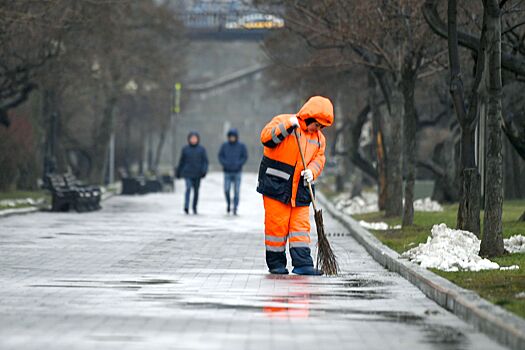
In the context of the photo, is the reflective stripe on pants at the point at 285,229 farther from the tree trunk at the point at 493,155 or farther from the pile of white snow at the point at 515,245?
the pile of white snow at the point at 515,245

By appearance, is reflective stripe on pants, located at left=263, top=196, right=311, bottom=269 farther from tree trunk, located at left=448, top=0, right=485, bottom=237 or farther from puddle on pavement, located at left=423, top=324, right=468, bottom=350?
puddle on pavement, located at left=423, top=324, right=468, bottom=350

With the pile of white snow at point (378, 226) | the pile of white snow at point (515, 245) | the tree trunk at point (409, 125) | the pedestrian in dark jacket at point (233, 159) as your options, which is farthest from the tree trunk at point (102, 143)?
the pile of white snow at point (515, 245)

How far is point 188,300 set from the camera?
1462 centimetres

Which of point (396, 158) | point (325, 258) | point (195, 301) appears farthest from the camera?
point (396, 158)

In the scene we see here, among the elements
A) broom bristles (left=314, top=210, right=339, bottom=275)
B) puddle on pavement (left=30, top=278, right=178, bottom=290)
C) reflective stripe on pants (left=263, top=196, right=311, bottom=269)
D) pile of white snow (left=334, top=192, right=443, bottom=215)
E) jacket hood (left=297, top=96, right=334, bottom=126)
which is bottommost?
pile of white snow (left=334, top=192, right=443, bottom=215)

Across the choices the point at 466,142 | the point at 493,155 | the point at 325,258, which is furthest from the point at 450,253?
the point at 466,142

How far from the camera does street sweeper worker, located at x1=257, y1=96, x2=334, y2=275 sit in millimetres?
17953

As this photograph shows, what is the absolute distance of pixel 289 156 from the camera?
59.8ft

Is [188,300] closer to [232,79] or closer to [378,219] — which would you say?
[378,219]

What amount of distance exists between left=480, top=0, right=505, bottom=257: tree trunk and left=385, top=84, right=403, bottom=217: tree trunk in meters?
13.0

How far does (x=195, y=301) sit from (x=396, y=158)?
60.7 feet

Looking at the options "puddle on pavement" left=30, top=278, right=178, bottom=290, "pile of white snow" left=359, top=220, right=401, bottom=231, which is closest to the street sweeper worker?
"puddle on pavement" left=30, top=278, right=178, bottom=290

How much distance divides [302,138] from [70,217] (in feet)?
56.4

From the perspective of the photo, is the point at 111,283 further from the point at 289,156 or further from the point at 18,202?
the point at 18,202
